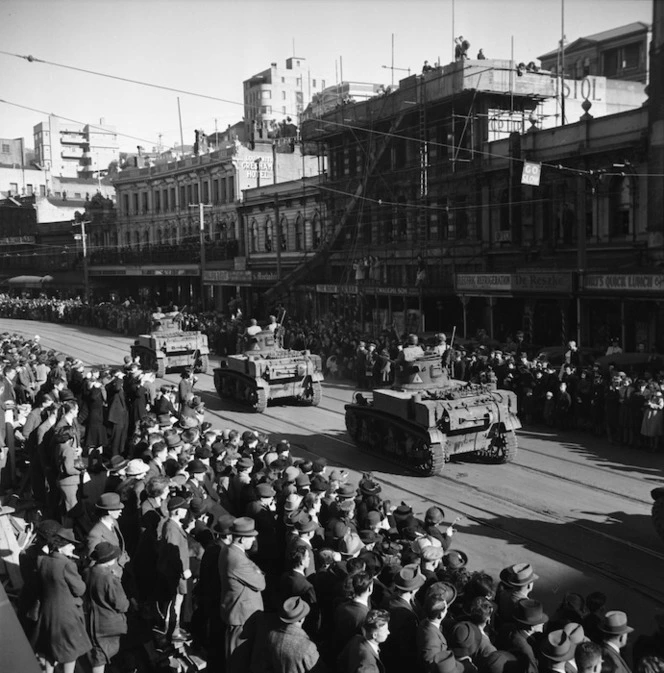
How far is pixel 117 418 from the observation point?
14.4 meters

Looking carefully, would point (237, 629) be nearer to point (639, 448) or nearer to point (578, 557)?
point (578, 557)

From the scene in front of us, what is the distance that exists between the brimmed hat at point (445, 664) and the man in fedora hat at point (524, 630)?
0.49 meters

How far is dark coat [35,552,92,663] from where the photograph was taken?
6.58 m

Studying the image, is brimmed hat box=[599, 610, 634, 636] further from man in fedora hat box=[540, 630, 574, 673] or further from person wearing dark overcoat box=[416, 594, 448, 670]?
person wearing dark overcoat box=[416, 594, 448, 670]

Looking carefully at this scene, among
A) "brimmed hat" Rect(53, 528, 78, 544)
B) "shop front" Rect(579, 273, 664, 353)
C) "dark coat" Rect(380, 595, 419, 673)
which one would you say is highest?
"shop front" Rect(579, 273, 664, 353)

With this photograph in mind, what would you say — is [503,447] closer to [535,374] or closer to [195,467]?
[535,374]

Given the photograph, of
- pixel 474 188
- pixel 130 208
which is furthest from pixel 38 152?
pixel 474 188

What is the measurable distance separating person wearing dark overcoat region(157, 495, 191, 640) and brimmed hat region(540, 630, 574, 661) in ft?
11.4

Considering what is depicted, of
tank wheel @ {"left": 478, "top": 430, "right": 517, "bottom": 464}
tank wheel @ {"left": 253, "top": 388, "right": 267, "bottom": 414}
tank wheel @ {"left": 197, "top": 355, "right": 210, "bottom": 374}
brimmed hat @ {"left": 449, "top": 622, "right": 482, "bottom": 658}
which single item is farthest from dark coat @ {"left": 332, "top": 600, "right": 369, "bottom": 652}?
tank wheel @ {"left": 197, "top": 355, "right": 210, "bottom": 374}

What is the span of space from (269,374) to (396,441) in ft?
19.9

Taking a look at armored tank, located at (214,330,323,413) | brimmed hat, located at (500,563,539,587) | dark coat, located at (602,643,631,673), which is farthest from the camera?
armored tank, located at (214,330,323,413)

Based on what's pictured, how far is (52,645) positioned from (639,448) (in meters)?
12.9

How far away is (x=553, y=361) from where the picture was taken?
2330cm

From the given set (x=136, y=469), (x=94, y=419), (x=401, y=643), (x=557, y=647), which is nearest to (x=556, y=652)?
(x=557, y=647)
